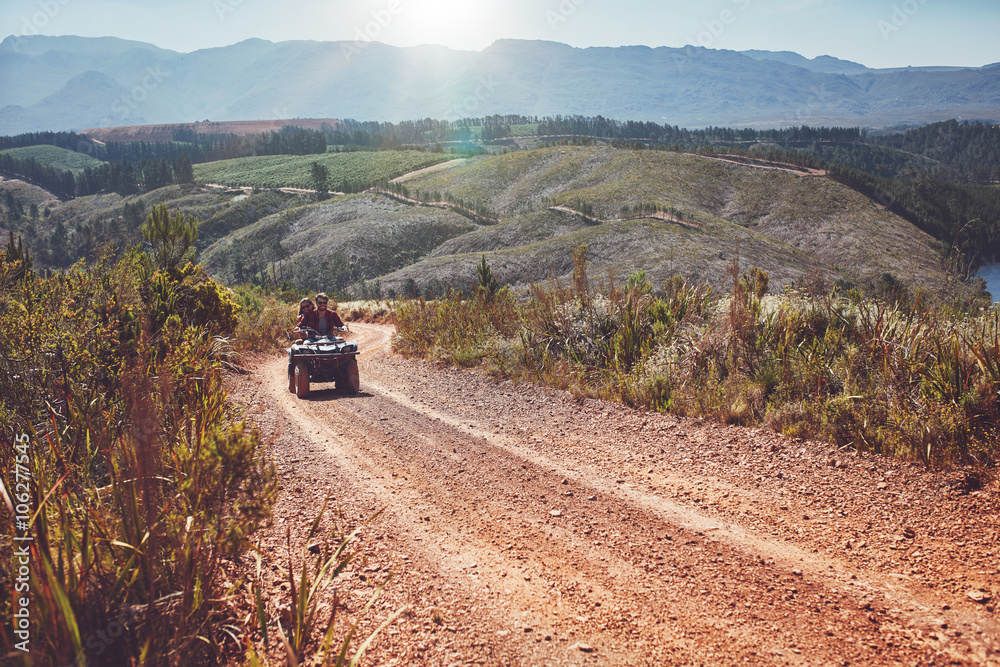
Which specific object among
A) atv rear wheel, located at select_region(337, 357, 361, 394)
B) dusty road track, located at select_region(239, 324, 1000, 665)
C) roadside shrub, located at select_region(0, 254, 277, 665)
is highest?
roadside shrub, located at select_region(0, 254, 277, 665)

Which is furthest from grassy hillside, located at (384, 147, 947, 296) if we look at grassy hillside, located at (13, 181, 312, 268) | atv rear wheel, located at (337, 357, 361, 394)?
grassy hillside, located at (13, 181, 312, 268)

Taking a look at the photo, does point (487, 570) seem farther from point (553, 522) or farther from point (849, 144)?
point (849, 144)

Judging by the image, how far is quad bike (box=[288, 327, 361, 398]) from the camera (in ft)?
29.1

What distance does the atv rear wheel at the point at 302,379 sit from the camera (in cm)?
877

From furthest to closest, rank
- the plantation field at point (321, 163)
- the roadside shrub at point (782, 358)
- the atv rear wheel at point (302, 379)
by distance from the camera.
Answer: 1. the plantation field at point (321, 163)
2. the atv rear wheel at point (302, 379)
3. the roadside shrub at point (782, 358)

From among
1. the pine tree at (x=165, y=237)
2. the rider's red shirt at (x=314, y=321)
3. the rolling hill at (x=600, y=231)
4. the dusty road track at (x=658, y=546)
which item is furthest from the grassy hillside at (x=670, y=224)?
the dusty road track at (x=658, y=546)

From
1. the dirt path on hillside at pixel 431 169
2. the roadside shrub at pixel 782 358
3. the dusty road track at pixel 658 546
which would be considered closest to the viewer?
the dusty road track at pixel 658 546

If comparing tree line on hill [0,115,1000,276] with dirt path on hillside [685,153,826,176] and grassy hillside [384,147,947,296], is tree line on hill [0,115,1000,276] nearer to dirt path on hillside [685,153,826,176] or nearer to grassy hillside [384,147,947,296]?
dirt path on hillside [685,153,826,176]

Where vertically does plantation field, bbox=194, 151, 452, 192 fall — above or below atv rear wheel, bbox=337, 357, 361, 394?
above

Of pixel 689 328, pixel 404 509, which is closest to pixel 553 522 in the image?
pixel 404 509

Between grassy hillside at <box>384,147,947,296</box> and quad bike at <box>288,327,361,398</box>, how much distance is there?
30.5 metres

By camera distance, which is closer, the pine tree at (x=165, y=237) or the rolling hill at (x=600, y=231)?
the pine tree at (x=165, y=237)

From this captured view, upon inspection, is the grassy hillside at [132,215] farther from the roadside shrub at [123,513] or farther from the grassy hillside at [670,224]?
the roadside shrub at [123,513]

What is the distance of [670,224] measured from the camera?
6619 centimetres
